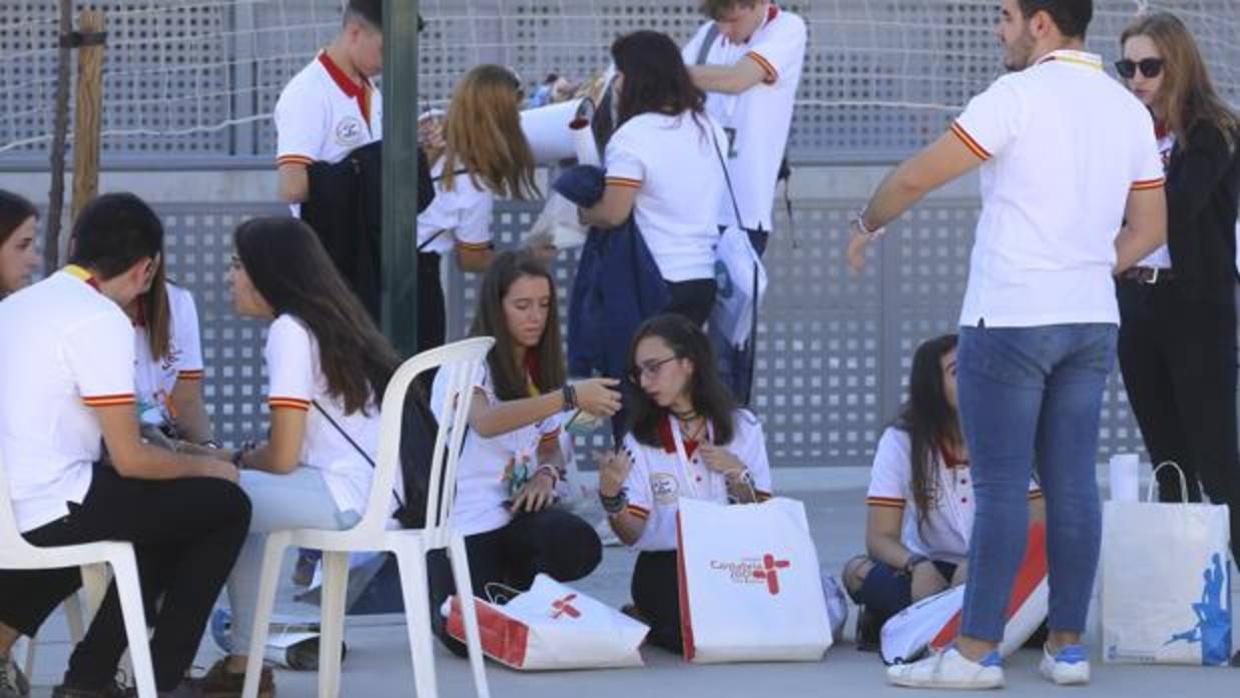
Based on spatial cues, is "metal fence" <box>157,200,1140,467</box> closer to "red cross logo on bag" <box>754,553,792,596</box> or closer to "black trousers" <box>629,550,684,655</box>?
"black trousers" <box>629,550,684,655</box>

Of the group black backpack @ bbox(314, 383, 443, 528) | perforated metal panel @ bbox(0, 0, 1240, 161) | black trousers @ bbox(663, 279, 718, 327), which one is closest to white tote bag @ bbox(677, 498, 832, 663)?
black backpack @ bbox(314, 383, 443, 528)

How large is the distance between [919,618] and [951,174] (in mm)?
1151

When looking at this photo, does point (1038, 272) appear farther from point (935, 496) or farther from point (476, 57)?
point (476, 57)

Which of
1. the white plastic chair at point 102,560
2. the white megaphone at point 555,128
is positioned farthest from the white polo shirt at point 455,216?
the white plastic chair at point 102,560

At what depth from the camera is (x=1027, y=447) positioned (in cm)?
584

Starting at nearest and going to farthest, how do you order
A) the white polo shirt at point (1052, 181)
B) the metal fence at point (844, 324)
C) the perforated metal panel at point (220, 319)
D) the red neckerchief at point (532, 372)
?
the white polo shirt at point (1052, 181) → the red neckerchief at point (532, 372) → the perforated metal panel at point (220, 319) → the metal fence at point (844, 324)

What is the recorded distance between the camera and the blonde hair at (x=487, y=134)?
321 inches

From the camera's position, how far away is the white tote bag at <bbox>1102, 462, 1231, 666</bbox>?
6242 millimetres

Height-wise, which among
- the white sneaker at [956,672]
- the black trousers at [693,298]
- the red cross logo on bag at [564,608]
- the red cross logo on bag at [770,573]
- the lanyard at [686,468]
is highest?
the black trousers at [693,298]

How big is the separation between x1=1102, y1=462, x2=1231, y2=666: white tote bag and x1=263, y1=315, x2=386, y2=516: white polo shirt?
1800mm

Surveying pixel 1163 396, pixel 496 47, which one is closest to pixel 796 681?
pixel 1163 396

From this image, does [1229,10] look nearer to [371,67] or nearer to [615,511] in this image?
[371,67]

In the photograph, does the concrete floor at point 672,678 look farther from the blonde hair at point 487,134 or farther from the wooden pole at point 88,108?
the blonde hair at point 487,134

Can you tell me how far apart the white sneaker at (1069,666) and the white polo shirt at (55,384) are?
2199 mm
